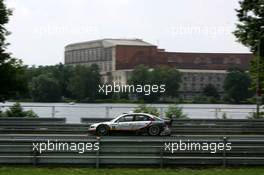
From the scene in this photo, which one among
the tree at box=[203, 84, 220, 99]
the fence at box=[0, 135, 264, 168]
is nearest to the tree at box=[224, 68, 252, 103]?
the tree at box=[203, 84, 220, 99]

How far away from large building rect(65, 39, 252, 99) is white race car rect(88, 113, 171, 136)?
204 centimetres

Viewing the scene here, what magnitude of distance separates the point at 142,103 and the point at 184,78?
126 inches

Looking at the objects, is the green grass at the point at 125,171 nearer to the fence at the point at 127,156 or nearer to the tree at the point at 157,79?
the fence at the point at 127,156

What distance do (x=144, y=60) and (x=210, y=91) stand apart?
3871 millimetres

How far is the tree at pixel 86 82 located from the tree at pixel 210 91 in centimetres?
630

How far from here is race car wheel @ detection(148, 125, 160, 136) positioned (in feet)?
84.9

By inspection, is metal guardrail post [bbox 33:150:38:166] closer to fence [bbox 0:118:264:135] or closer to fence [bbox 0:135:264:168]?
fence [bbox 0:135:264:168]

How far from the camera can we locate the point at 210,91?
28.4 meters

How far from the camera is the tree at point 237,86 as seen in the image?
30406 mm

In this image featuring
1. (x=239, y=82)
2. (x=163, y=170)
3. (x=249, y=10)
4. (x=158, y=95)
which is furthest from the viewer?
(x=249, y=10)

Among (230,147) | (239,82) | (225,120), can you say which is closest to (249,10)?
(239,82)

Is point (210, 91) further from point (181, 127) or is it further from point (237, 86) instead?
point (237, 86)

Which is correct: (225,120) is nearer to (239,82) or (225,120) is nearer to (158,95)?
(158,95)

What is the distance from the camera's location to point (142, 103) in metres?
30.4
